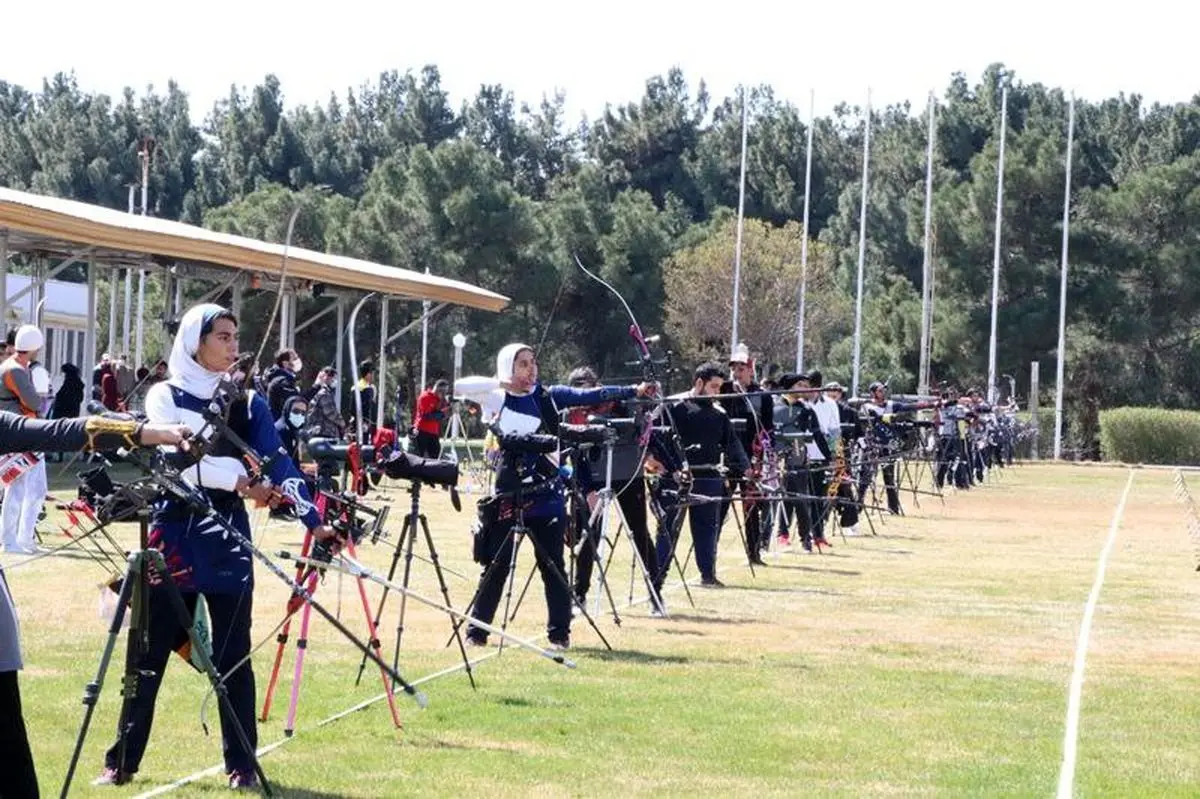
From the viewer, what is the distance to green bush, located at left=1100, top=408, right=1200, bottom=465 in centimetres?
6288

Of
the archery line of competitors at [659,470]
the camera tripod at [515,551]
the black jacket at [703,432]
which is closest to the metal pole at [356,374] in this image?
the archery line of competitors at [659,470]

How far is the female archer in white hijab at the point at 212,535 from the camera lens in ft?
25.7

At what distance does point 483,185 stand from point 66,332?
22336 mm

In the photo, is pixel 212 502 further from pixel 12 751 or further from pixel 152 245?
pixel 152 245

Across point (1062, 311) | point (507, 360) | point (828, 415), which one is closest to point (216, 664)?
point (507, 360)

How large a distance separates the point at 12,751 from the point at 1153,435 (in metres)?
60.0

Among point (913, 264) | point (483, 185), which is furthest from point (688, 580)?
point (913, 264)

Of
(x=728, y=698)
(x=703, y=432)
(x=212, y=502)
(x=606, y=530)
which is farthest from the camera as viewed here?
(x=703, y=432)

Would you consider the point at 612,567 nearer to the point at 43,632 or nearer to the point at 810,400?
the point at 810,400

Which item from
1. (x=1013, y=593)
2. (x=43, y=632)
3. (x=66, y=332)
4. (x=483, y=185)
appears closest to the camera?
(x=43, y=632)

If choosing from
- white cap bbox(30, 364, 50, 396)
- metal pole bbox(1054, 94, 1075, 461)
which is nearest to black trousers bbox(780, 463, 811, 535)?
white cap bbox(30, 364, 50, 396)

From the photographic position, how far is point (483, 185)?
63.0m

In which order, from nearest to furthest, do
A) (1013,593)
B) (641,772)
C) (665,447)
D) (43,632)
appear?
(641,772) < (43,632) < (665,447) < (1013,593)

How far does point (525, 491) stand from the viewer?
12.2 meters
